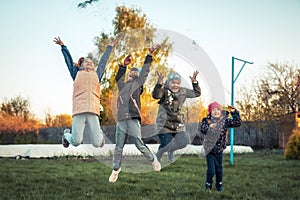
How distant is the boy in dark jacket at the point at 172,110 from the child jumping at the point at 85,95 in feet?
2.59

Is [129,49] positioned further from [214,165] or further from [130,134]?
[214,165]

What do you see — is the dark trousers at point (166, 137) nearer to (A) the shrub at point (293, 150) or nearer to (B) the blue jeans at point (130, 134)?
(B) the blue jeans at point (130, 134)

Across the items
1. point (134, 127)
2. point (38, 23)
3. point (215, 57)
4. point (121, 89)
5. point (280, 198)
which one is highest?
point (38, 23)

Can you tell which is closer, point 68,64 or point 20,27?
point 68,64

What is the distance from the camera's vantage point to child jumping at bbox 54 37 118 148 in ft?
16.1

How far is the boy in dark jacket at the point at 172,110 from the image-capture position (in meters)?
5.52

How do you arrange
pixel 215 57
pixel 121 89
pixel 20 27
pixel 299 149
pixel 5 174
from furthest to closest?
pixel 299 149 < pixel 5 174 < pixel 20 27 < pixel 215 57 < pixel 121 89

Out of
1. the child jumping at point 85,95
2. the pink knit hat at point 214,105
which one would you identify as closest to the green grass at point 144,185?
the child jumping at point 85,95

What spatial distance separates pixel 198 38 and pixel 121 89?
4.40 ft

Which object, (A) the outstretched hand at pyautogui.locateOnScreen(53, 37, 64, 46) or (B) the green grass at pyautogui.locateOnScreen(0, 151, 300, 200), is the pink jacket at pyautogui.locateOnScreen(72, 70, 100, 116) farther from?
(B) the green grass at pyautogui.locateOnScreen(0, 151, 300, 200)

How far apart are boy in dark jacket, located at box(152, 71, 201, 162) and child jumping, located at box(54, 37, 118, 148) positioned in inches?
31.0

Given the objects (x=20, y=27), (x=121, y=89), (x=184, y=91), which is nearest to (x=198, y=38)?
(x=184, y=91)

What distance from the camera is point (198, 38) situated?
5.63 m

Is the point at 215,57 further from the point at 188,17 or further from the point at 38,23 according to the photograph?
the point at 38,23
